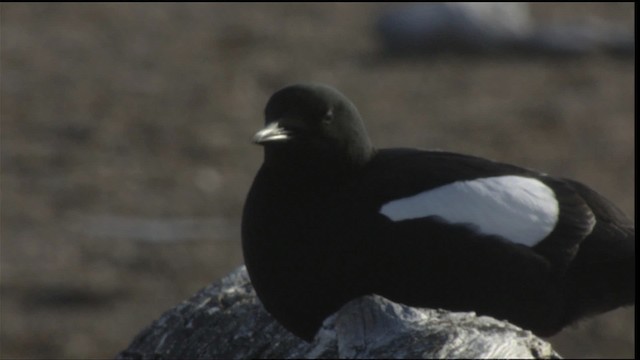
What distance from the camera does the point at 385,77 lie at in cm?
1598

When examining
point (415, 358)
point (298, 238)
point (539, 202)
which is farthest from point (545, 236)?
point (415, 358)

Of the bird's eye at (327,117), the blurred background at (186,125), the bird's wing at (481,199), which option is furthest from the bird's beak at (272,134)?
the blurred background at (186,125)

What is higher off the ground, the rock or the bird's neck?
the rock

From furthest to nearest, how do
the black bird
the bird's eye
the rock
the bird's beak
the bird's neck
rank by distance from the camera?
1. the rock
2. the bird's eye
3. the bird's neck
4. the bird's beak
5. the black bird

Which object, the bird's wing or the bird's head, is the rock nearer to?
the bird's wing

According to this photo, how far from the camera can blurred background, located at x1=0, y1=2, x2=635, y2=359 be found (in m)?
11.2

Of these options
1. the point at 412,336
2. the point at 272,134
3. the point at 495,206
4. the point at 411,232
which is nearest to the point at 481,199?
the point at 495,206

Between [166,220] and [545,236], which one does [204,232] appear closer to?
[166,220]

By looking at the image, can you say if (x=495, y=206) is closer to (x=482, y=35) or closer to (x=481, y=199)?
(x=481, y=199)

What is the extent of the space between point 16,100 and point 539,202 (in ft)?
29.2

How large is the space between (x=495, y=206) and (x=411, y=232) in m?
0.38

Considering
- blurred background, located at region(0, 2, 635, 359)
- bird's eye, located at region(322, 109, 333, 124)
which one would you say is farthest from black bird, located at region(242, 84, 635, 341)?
blurred background, located at region(0, 2, 635, 359)

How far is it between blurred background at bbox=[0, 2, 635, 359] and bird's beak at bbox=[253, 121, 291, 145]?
3966 millimetres

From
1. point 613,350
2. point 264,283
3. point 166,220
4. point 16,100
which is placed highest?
point 16,100
